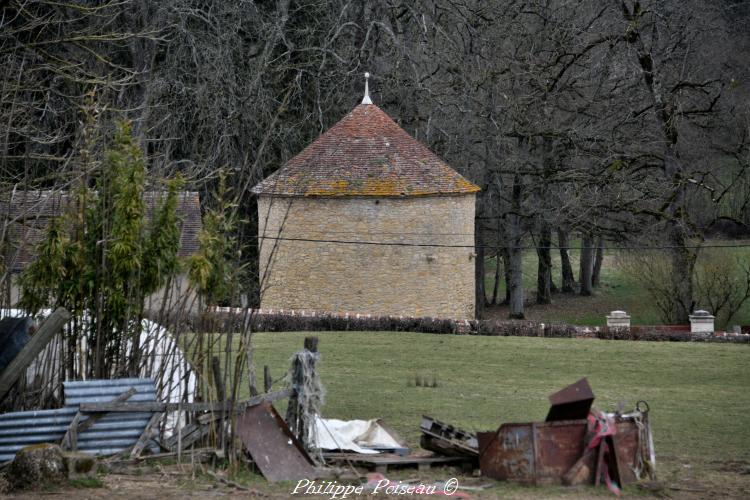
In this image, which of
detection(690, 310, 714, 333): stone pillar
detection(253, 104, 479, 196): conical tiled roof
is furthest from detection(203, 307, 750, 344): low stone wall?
detection(253, 104, 479, 196): conical tiled roof

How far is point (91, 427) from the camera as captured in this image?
1110 cm

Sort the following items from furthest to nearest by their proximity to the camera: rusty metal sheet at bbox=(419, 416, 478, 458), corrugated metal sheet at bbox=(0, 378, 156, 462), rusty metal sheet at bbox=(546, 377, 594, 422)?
rusty metal sheet at bbox=(419, 416, 478, 458) < corrugated metal sheet at bbox=(0, 378, 156, 462) < rusty metal sheet at bbox=(546, 377, 594, 422)

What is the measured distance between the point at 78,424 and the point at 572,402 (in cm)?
505

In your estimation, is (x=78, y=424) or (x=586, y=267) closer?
(x=78, y=424)

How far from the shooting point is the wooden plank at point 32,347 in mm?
11109

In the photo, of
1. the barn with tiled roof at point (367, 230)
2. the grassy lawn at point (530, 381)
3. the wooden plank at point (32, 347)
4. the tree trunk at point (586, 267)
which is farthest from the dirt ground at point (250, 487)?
the tree trunk at point (586, 267)

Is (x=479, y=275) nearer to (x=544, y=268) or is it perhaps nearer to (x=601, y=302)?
(x=544, y=268)

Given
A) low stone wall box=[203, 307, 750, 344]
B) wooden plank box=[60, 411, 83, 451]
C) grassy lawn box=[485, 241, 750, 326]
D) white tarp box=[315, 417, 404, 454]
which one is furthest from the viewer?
grassy lawn box=[485, 241, 750, 326]

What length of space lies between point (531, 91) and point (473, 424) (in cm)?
2907

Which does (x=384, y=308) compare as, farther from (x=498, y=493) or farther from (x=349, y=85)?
(x=498, y=493)

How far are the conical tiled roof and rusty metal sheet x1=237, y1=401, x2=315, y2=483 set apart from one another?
22.5m

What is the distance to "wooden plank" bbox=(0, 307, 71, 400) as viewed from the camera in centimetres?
1111

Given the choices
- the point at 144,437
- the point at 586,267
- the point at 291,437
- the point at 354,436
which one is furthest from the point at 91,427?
the point at 586,267

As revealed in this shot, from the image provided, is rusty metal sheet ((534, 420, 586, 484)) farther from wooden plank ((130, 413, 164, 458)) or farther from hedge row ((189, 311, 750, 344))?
hedge row ((189, 311, 750, 344))
